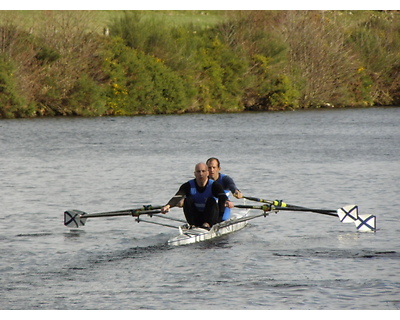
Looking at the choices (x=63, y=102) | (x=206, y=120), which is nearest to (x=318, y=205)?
(x=206, y=120)

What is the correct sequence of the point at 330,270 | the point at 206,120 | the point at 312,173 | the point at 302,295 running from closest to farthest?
the point at 302,295 → the point at 330,270 → the point at 312,173 → the point at 206,120

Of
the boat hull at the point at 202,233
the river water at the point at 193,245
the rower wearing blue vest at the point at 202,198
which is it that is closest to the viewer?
the river water at the point at 193,245

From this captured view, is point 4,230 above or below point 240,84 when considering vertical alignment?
below

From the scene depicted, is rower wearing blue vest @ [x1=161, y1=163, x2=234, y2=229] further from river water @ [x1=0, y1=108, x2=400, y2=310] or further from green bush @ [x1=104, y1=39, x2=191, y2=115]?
green bush @ [x1=104, y1=39, x2=191, y2=115]

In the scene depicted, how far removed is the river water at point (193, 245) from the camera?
11.6 meters

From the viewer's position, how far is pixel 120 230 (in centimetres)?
1692

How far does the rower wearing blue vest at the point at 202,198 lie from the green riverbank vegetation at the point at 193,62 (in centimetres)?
3712

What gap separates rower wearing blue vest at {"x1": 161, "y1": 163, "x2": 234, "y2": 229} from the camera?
15.1 m

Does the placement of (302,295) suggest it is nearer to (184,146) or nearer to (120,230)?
(120,230)

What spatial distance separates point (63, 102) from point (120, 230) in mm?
39108

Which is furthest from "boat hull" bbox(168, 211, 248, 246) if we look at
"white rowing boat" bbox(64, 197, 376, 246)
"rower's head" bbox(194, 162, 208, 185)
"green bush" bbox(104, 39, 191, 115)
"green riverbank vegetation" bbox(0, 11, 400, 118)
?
"green bush" bbox(104, 39, 191, 115)

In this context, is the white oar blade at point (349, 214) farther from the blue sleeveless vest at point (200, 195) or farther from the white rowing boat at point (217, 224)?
the blue sleeveless vest at point (200, 195)

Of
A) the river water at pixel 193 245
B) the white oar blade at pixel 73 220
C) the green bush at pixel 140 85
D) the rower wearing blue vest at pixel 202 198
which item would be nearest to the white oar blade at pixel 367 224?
the river water at pixel 193 245
